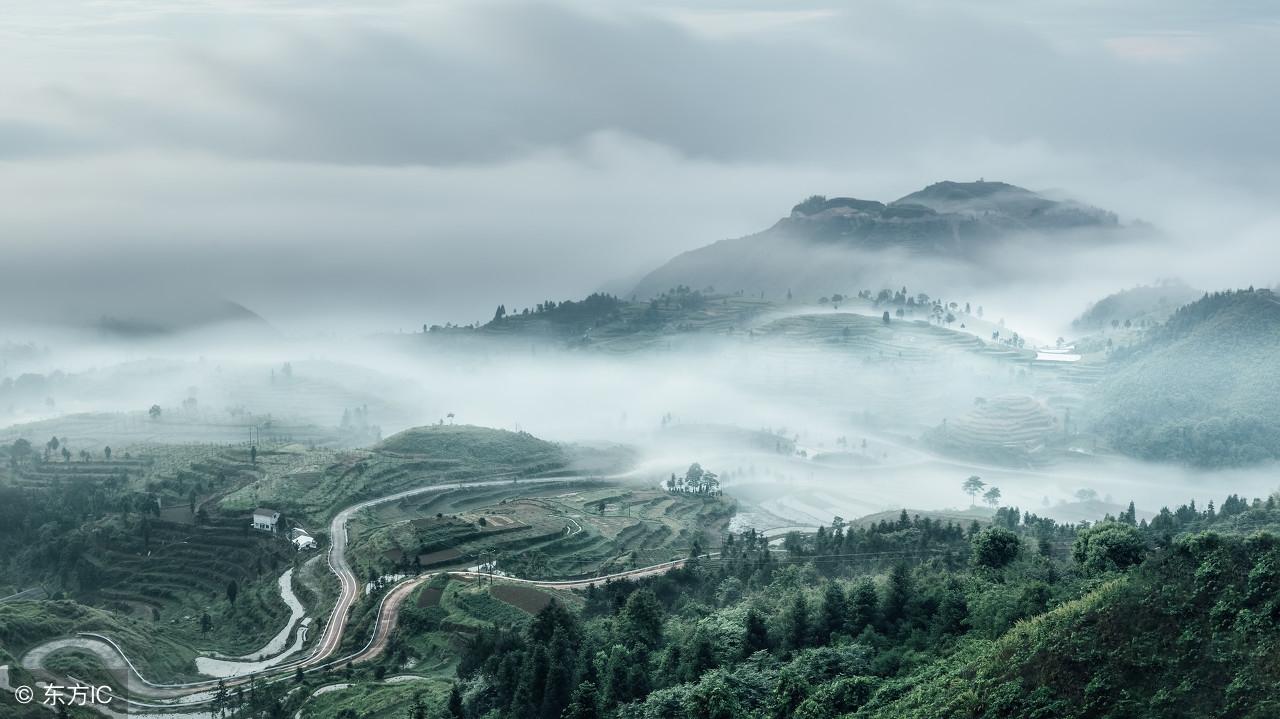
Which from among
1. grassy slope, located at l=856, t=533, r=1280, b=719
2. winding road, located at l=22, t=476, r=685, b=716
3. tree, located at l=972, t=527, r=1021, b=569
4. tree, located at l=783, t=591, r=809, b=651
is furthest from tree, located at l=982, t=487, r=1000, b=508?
grassy slope, located at l=856, t=533, r=1280, b=719

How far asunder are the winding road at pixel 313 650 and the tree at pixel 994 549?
24.5m

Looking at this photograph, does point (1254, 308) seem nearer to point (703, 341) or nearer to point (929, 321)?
point (929, 321)

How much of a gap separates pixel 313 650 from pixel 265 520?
21.9 metres

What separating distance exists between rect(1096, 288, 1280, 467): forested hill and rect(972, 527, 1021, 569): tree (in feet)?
286

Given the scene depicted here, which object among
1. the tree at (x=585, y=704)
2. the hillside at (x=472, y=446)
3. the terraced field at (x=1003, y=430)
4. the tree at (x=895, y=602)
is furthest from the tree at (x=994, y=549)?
the terraced field at (x=1003, y=430)

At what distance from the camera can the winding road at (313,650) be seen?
4488 centimetres

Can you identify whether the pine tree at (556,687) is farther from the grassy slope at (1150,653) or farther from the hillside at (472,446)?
the hillside at (472,446)

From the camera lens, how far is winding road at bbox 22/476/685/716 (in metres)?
44.9

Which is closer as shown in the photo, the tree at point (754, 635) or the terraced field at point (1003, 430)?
the tree at point (754, 635)

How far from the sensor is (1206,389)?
126625 mm

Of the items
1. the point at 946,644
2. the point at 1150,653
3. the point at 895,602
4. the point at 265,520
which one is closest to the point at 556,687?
the point at 895,602

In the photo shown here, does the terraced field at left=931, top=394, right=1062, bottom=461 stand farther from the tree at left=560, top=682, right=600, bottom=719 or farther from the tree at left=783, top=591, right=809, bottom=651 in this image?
the tree at left=560, top=682, right=600, bottom=719

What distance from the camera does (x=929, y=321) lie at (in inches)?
7397

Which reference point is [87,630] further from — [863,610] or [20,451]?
[20,451]
